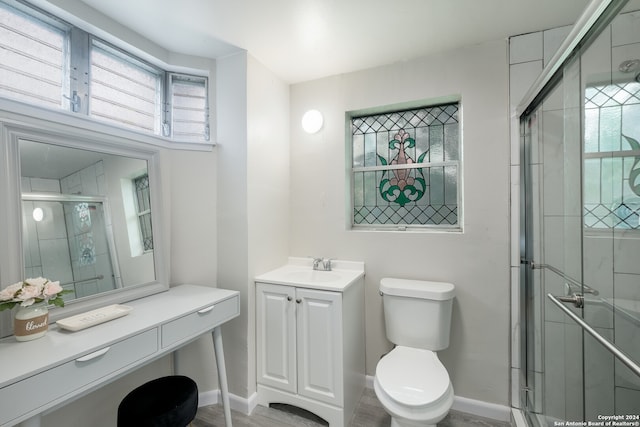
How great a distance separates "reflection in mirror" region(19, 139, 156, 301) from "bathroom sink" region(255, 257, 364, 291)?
0.75 m

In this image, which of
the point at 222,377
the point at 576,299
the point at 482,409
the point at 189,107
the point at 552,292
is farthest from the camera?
the point at 189,107

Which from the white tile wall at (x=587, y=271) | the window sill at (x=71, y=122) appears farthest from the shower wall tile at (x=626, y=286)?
the window sill at (x=71, y=122)

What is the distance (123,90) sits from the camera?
170 cm

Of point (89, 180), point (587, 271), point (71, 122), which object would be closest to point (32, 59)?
point (71, 122)

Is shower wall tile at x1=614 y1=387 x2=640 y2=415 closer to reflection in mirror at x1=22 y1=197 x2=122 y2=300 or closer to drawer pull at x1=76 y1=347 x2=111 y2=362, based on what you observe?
drawer pull at x1=76 y1=347 x2=111 y2=362

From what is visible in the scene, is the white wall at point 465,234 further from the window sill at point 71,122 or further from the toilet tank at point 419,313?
the window sill at point 71,122

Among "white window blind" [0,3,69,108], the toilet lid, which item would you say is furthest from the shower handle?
"white window blind" [0,3,69,108]

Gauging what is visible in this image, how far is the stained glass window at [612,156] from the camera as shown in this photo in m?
0.92

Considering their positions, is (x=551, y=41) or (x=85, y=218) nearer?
(x=85, y=218)

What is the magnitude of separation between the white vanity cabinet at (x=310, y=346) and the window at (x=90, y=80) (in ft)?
4.15

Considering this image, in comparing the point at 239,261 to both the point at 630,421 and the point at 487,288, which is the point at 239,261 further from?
the point at 630,421

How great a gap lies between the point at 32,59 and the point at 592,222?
257cm

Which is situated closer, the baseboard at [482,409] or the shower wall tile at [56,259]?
the shower wall tile at [56,259]

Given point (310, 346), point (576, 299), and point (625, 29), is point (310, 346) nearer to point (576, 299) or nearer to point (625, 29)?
point (576, 299)
